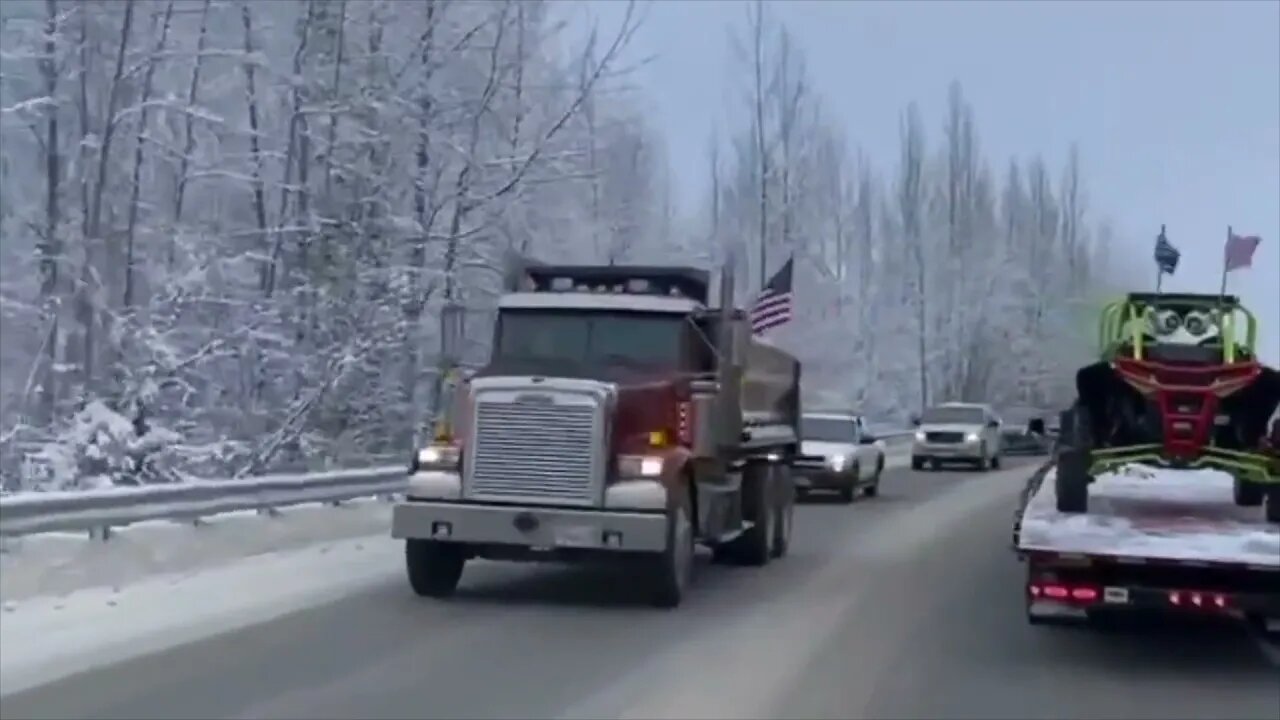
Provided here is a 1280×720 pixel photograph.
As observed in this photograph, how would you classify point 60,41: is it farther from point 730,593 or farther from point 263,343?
point 730,593

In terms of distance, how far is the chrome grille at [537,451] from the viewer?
1597 cm

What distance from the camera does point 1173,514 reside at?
48.0 feet

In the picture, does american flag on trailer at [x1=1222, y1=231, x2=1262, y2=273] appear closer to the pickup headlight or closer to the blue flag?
the blue flag

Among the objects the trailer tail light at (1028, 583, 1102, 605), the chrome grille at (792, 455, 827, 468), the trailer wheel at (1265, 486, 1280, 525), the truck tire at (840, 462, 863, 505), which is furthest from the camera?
the truck tire at (840, 462, 863, 505)

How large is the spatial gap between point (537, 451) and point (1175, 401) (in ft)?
17.3

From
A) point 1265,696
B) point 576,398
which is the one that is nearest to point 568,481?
point 576,398

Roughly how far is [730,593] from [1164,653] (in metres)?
4.80

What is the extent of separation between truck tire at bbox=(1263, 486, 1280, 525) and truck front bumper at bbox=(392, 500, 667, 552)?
4771 mm

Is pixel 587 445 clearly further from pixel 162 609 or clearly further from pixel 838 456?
pixel 838 456

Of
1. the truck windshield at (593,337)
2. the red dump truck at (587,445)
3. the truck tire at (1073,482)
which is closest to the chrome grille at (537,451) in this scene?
the red dump truck at (587,445)

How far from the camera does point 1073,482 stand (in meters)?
14.8

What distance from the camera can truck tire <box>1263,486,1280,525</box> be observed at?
14.4 m

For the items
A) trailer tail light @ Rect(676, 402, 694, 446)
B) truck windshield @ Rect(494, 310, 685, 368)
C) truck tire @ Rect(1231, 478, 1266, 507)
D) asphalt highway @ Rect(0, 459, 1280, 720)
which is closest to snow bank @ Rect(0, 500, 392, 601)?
asphalt highway @ Rect(0, 459, 1280, 720)

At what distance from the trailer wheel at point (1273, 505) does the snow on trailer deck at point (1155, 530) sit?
0.40ft
